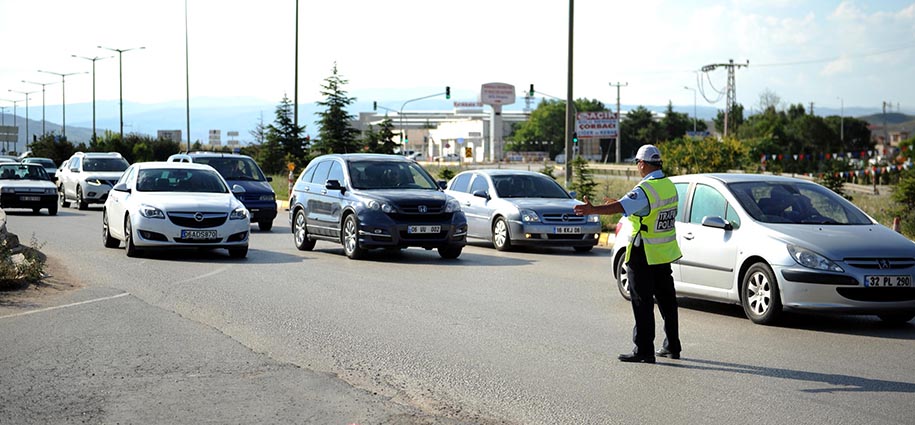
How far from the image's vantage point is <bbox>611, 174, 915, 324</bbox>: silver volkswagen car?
33.8ft

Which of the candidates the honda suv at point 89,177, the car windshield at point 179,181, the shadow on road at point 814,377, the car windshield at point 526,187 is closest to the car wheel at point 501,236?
Result: the car windshield at point 526,187

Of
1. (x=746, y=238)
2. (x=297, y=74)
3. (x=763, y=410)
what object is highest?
(x=297, y=74)

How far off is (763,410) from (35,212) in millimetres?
29392

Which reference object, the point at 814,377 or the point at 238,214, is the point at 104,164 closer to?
the point at 238,214

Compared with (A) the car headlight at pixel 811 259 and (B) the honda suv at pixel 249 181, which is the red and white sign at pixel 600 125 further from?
(A) the car headlight at pixel 811 259

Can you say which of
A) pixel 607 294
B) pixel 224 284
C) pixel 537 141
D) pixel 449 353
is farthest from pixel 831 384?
pixel 537 141

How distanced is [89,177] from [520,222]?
64.2 ft

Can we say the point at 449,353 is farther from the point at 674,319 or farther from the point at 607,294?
the point at 607,294

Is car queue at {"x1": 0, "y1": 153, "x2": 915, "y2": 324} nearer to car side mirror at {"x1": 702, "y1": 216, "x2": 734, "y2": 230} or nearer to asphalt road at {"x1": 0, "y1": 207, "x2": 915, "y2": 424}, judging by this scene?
car side mirror at {"x1": 702, "y1": 216, "x2": 734, "y2": 230}

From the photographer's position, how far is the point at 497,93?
151125 millimetres

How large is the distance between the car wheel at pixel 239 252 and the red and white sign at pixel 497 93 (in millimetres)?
132485

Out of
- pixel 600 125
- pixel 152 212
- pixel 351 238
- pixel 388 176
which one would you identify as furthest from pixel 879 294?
pixel 600 125

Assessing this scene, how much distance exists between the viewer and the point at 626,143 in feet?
466

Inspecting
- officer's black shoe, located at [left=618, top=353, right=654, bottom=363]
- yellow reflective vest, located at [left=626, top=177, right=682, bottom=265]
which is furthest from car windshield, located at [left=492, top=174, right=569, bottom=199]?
officer's black shoe, located at [left=618, top=353, right=654, bottom=363]
